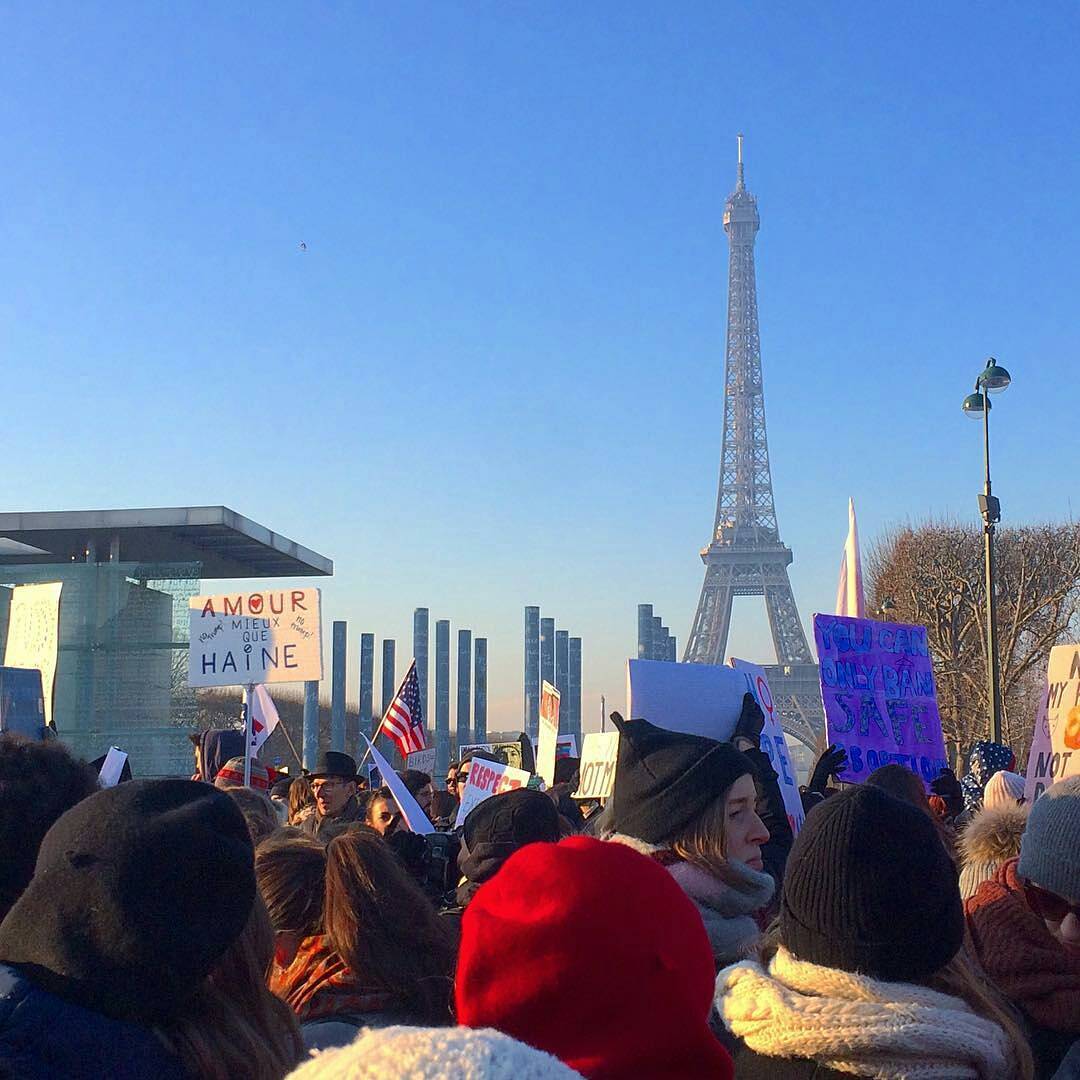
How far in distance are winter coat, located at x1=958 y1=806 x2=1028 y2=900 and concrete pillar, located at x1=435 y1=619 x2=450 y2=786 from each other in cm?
5821

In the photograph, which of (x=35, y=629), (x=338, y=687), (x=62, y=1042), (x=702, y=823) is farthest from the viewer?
(x=338, y=687)

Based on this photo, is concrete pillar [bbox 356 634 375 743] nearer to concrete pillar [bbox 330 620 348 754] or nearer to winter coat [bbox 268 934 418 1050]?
concrete pillar [bbox 330 620 348 754]

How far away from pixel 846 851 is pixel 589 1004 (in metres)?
0.98

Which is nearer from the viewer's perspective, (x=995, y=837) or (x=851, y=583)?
(x=995, y=837)

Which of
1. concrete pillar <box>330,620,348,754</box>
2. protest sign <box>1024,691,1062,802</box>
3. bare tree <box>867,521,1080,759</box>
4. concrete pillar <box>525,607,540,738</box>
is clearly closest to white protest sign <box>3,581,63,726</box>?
protest sign <box>1024,691,1062,802</box>

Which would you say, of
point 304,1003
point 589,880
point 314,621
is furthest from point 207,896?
point 314,621

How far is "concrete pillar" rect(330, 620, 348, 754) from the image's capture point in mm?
53656

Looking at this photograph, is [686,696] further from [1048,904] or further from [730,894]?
[1048,904]

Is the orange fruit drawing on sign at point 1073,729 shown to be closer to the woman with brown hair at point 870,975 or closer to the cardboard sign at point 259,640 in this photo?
the woman with brown hair at point 870,975

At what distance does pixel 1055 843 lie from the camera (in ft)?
9.66

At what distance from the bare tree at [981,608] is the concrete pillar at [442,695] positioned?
3013 centimetres

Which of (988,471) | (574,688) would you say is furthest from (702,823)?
(574,688)

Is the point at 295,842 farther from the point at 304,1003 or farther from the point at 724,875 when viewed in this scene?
the point at 724,875

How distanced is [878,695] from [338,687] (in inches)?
1977
